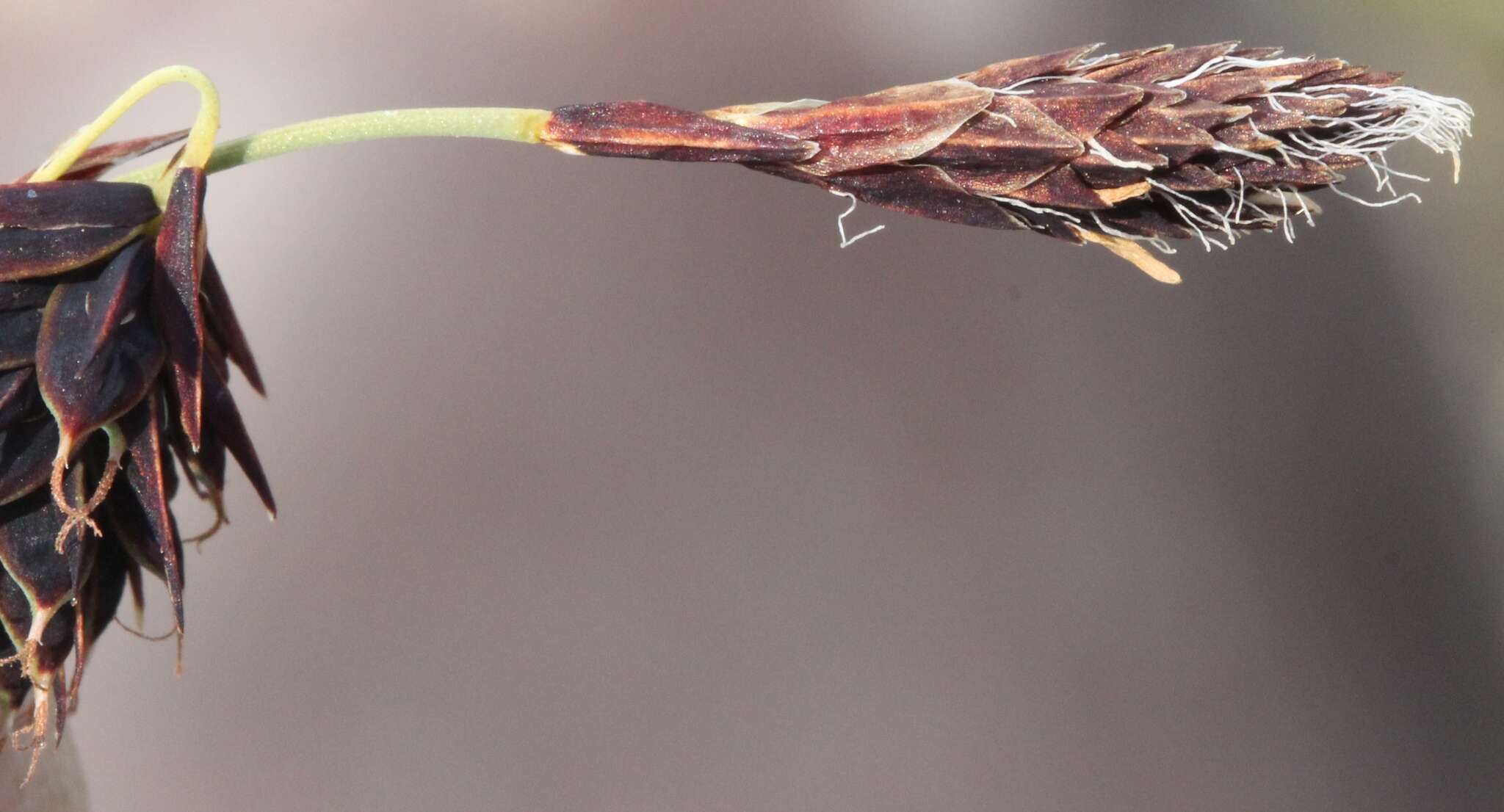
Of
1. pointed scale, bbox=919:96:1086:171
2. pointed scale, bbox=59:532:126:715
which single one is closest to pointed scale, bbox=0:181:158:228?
pointed scale, bbox=59:532:126:715

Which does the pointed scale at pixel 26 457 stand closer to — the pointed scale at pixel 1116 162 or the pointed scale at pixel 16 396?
the pointed scale at pixel 16 396

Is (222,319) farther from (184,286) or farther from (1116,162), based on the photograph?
→ (1116,162)

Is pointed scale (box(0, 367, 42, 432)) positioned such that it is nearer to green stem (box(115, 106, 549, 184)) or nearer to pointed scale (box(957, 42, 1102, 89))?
green stem (box(115, 106, 549, 184))

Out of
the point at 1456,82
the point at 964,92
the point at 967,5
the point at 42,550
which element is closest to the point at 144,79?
the point at 42,550

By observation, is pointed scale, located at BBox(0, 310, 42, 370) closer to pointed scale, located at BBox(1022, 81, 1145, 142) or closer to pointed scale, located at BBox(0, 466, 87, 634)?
Answer: pointed scale, located at BBox(0, 466, 87, 634)

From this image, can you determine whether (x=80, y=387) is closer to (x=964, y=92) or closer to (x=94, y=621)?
(x=94, y=621)

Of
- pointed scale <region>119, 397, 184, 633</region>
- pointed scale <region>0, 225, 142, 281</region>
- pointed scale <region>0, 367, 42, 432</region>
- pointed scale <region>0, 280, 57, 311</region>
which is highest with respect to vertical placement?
pointed scale <region>0, 225, 142, 281</region>

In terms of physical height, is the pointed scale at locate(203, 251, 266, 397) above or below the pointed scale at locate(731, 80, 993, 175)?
below

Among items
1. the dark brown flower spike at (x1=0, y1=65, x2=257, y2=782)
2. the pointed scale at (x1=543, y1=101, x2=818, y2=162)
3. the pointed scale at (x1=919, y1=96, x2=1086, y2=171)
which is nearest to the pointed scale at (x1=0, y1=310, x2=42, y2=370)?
the dark brown flower spike at (x1=0, y1=65, x2=257, y2=782)
